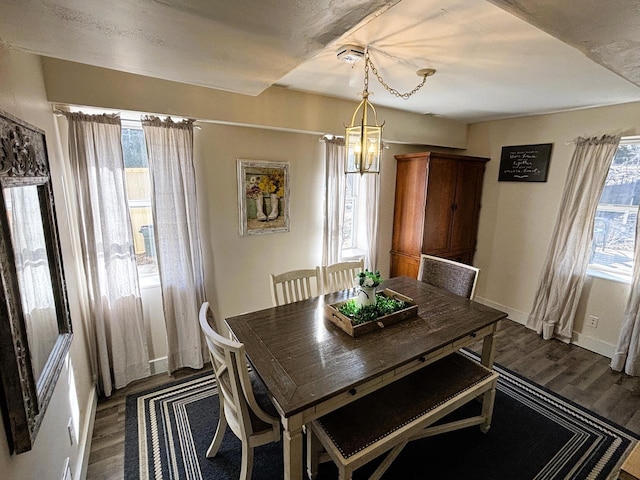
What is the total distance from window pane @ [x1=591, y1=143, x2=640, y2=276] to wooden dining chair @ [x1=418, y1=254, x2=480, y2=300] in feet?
5.21

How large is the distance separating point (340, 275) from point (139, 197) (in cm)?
176

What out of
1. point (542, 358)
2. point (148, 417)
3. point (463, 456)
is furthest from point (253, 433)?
point (542, 358)

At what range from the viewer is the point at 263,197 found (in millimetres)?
2783

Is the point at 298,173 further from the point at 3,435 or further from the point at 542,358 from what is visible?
the point at 542,358

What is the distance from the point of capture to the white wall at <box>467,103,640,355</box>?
286 cm

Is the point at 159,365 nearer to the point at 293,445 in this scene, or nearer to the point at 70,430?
the point at 70,430

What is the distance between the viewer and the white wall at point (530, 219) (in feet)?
9.39

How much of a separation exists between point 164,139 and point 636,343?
4299 millimetres

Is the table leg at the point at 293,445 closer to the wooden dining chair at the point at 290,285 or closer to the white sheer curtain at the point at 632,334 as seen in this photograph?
the wooden dining chair at the point at 290,285

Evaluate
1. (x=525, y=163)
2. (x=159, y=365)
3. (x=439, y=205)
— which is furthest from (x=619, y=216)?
(x=159, y=365)

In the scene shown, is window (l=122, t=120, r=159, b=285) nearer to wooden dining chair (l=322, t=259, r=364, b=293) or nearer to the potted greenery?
wooden dining chair (l=322, t=259, r=364, b=293)

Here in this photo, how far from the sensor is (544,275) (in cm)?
324

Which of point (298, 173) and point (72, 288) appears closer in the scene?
point (72, 288)

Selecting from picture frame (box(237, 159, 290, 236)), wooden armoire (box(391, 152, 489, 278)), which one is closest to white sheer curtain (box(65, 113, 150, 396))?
picture frame (box(237, 159, 290, 236))
